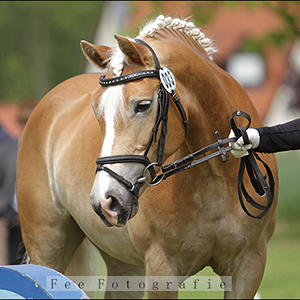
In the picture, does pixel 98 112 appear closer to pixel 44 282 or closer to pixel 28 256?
pixel 44 282

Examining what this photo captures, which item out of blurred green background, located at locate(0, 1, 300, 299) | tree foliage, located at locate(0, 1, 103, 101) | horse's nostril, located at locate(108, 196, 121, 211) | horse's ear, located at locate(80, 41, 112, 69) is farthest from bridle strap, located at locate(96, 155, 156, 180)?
tree foliage, located at locate(0, 1, 103, 101)

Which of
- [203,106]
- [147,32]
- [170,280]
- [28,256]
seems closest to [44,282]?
[170,280]

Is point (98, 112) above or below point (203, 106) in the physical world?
below

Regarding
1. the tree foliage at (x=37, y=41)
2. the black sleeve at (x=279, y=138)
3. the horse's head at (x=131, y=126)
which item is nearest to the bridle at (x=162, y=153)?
the horse's head at (x=131, y=126)

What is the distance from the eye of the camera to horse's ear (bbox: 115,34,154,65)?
2250mm

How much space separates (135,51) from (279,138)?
95 centimetres

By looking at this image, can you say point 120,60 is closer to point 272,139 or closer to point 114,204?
point 114,204

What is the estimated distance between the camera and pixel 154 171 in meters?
2.31

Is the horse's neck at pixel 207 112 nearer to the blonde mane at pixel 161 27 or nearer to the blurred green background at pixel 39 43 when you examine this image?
the blonde mane at pixel 161 27

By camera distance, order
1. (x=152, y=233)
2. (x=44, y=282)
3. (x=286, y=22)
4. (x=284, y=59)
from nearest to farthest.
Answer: (x=44, y=282), (x=152, y=233), (x=286, y=22), (x=284, y=59)

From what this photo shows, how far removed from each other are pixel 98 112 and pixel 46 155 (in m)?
1.72

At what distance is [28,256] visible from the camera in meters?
4.15

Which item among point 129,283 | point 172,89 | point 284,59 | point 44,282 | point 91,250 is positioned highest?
point 284,59

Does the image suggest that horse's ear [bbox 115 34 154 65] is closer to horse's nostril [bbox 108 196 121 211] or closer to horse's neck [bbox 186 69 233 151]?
horse's neck [bbox 186 69 233 151]
